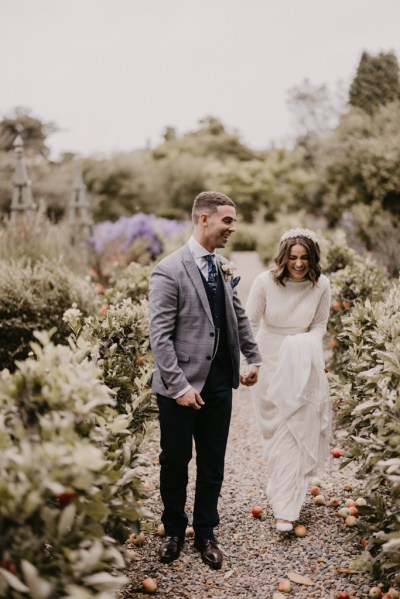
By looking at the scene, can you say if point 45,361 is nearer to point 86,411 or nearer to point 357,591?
point 86,411

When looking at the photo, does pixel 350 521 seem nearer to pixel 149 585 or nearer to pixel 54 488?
pixel 149 585

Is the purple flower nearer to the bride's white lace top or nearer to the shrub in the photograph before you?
the shrub

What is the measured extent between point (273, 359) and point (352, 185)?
1488 centimetres

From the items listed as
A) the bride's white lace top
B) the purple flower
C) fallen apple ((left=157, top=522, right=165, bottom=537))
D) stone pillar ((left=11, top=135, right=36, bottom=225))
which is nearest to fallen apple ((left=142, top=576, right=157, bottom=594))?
fallen apple ((left=157, top=522, right=165, bottom=537))

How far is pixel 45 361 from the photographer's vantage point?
2.34 m

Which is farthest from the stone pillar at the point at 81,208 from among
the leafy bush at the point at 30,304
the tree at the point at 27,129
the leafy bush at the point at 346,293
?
the tree at the point at 27,129

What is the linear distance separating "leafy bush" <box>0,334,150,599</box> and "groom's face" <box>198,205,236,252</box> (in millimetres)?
1218

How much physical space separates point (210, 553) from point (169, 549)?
0.79 feet

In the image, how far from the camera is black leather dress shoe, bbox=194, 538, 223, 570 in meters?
3.43

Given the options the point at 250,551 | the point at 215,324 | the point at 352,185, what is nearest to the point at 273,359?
the point at 215,324

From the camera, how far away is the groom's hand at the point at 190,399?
10.3 ft

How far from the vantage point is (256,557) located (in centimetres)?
358

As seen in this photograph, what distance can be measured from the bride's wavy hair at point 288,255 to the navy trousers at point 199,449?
2.89 ft

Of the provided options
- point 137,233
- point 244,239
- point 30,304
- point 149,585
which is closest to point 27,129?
point 244,239
